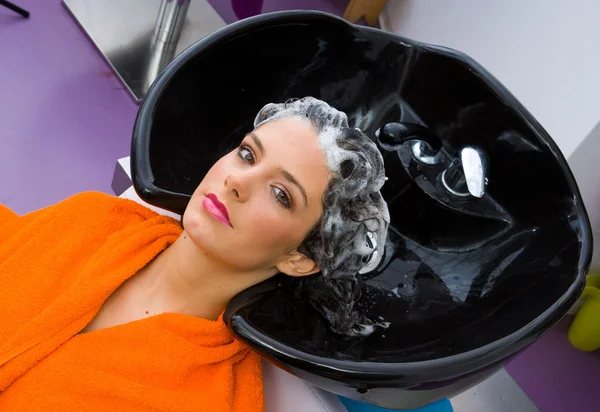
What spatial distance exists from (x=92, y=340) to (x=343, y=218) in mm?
454

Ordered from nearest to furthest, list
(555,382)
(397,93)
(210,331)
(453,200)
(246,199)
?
1. (246,199)
2. (210,331)
3. (453,200)
4. (397,93)
5. (555,382)

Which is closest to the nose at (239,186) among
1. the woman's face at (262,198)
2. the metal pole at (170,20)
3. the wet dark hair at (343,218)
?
the woman's face at (262,198)

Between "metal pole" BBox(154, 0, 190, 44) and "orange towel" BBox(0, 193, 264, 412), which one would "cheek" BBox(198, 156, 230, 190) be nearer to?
"orange towel" BBox(0, 193, 264, 412)

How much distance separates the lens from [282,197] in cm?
93

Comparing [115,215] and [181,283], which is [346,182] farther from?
[115,215]

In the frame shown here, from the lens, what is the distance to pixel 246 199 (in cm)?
92

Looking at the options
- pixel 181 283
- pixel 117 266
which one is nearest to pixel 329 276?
pixel 181 283

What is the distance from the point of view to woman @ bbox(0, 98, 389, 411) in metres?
0.94

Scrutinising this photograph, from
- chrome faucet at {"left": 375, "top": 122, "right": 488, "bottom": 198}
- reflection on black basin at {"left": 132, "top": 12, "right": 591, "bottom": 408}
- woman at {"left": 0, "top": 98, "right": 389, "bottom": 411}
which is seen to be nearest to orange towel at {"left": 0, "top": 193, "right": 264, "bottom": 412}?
woman at {"left": 0, "top": 98, "right": 389, "bottom": 411}

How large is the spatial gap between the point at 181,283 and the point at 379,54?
59cm

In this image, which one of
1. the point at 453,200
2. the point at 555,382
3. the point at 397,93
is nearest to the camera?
the point at 453,200

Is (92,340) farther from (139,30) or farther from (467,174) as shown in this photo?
(139,30)

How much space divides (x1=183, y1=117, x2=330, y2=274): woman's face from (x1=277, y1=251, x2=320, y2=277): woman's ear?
0.05 meters

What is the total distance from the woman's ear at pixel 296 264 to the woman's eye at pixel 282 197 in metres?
0.11
